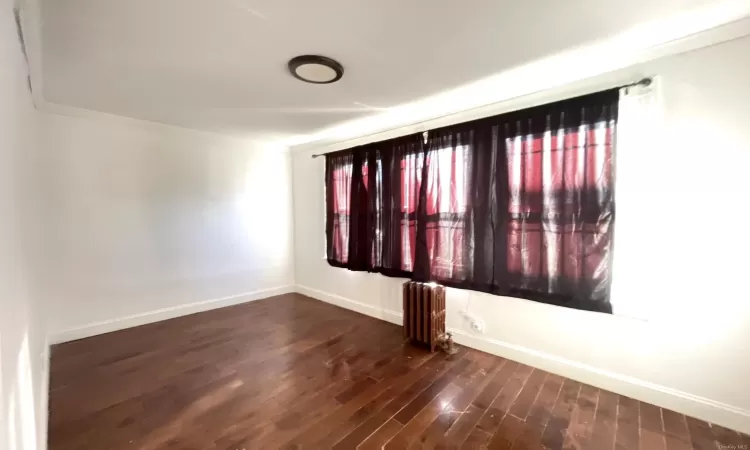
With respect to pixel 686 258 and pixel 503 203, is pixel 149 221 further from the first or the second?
pixel 686 258

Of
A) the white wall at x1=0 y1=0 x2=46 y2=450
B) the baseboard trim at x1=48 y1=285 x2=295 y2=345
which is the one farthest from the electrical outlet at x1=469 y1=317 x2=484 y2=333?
the baseboard trim at x1=48 y1=285 x2=295 y2=345

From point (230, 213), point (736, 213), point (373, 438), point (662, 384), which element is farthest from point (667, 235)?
point (230, 213)

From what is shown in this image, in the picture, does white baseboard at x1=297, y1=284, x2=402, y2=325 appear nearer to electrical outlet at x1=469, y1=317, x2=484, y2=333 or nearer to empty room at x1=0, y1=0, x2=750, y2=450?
empty room at x1=0, y1=0, x2=750, y2=450

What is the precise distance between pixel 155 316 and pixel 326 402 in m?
2.82

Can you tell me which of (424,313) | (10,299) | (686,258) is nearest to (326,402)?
(424,313)

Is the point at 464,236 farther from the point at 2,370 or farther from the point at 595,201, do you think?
the point at 2,370

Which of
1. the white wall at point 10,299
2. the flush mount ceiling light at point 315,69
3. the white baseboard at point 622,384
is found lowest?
the white baseboard at point 622,384

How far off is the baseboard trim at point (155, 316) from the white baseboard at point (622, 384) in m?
3.03

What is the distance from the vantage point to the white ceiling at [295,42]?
1.60 m

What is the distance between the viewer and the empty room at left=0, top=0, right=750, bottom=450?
5.69ft

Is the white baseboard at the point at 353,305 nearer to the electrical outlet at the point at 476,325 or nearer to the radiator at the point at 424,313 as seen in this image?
the radiator at the point at 424,313

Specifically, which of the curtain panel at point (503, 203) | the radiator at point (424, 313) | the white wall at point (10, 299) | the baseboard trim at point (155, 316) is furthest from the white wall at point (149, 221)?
the radiator at point (424, 313)

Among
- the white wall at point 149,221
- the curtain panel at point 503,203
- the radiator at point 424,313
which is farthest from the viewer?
the white wall at point 149,221

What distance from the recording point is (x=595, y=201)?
2197 mm
